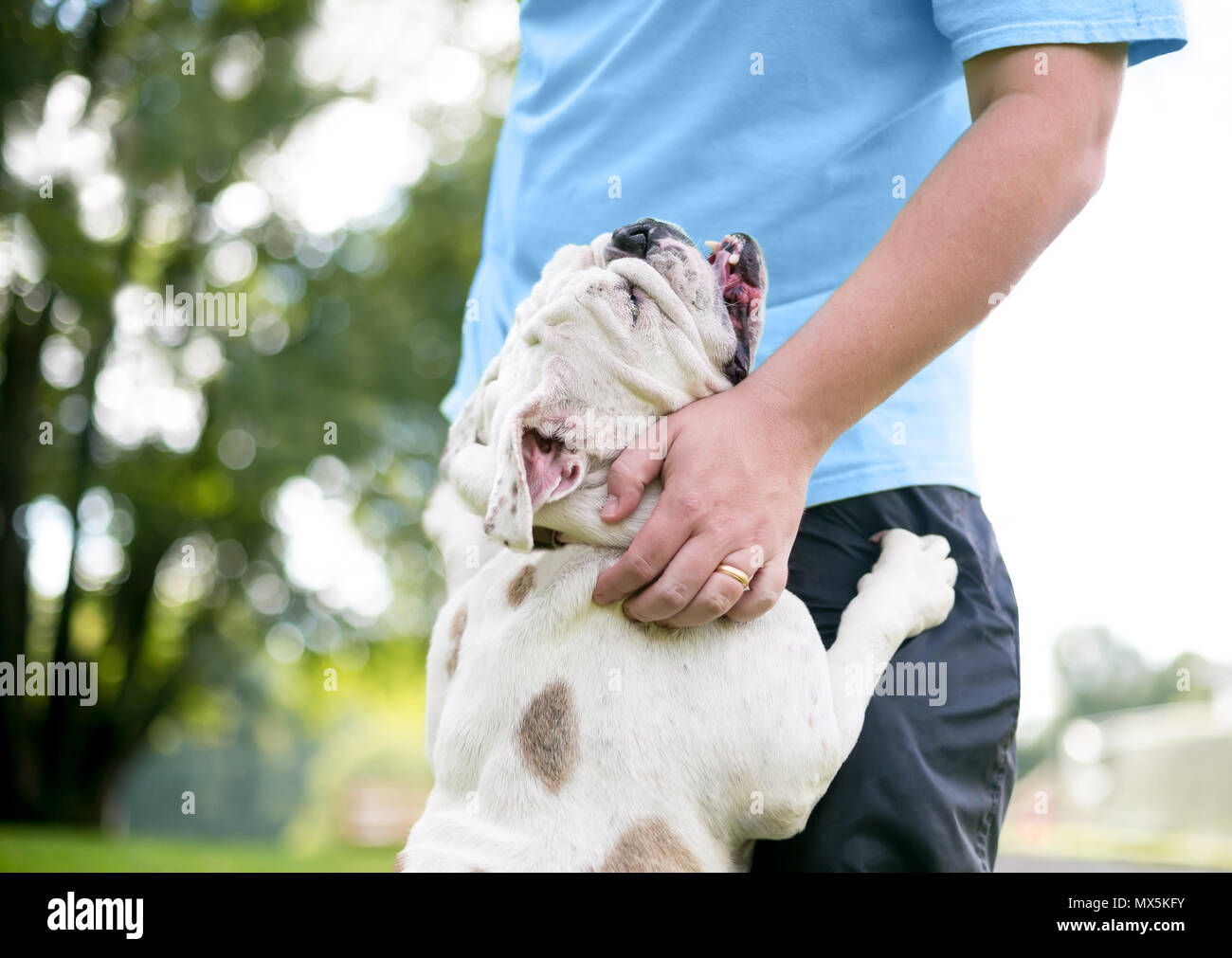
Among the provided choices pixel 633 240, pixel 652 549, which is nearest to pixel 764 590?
pixel 652 549

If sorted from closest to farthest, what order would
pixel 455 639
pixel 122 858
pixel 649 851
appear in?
pixel 649 851
pixel 455 639
pixel 122 858

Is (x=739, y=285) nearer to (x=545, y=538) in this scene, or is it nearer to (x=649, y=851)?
(x=545, y=538)

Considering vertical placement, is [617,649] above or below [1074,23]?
below

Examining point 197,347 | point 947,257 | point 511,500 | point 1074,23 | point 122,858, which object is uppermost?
point 197,347

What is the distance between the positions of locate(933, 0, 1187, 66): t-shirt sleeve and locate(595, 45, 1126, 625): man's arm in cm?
3

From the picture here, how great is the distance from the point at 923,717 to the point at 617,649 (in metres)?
0.74

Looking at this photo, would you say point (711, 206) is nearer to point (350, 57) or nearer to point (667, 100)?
point (667, 100)

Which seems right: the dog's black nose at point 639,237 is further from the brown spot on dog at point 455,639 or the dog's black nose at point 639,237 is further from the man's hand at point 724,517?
the brown spot on dog at point 455,639

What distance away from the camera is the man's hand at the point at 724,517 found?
2336 mm

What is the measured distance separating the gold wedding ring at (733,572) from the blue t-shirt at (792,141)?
0.49m

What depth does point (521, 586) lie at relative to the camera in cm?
279

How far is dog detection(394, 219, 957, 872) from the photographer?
2.48 meters

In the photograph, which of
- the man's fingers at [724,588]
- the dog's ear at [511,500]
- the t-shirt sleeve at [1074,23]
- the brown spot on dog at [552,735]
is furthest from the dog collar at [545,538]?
the t-shirt sleeve at [1074,23]
